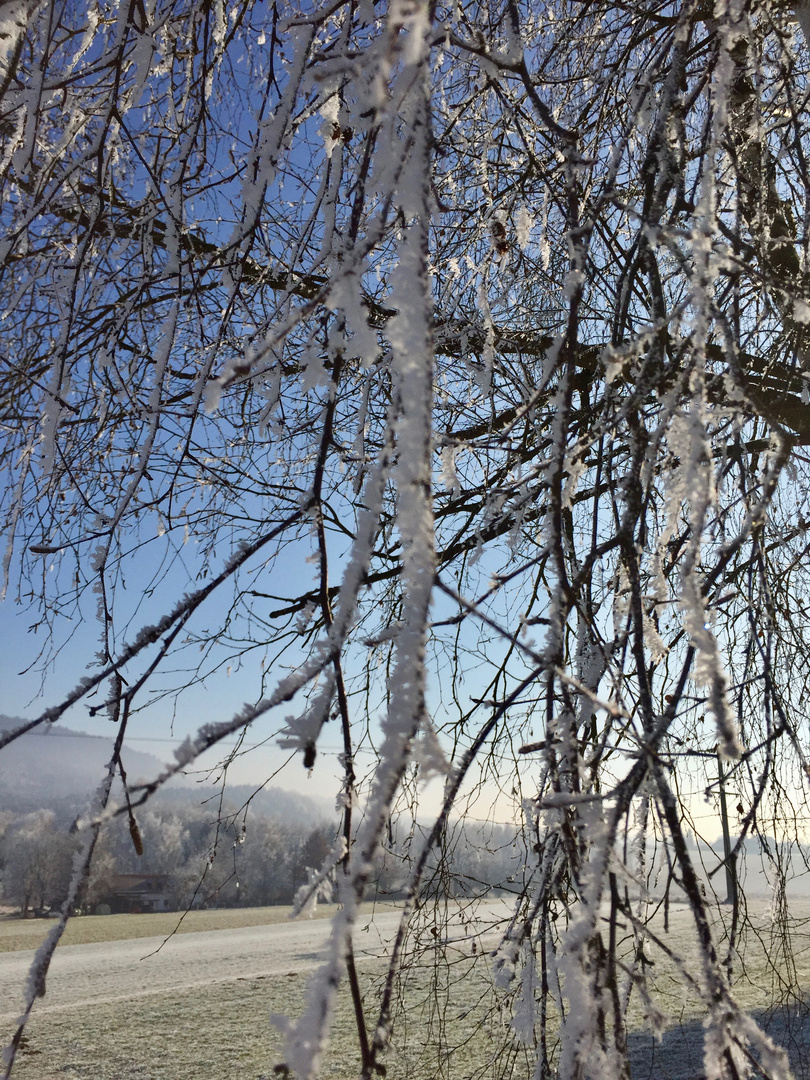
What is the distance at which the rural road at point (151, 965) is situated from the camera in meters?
6.09

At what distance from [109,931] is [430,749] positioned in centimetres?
1170

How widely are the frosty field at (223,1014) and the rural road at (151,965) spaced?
22mm

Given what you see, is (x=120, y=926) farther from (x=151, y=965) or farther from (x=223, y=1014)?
(x=223, y=1014)

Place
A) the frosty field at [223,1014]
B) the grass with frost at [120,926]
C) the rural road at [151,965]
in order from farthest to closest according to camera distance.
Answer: the grass with frost at [120,926] < the rural road at [151,965] < the frosty field at [223,1014]

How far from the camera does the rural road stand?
609cm

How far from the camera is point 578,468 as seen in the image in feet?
2.20

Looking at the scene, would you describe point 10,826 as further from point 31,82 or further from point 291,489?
point 31,82

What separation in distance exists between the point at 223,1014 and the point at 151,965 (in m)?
2.69

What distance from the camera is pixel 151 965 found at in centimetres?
760

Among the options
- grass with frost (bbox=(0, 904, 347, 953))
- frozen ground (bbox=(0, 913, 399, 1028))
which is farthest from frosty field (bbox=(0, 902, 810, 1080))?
grass with frost (bbox=(0, 904, 347, 953))

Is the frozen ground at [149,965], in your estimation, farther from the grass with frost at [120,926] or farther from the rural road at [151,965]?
the grass with frost at [120,926]

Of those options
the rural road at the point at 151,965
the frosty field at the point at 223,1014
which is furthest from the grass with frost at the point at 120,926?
the frosty field at the point at 223,1014

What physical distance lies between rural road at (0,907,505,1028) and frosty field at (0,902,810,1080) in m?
0.02

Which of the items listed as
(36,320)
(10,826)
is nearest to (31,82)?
(36,320)
